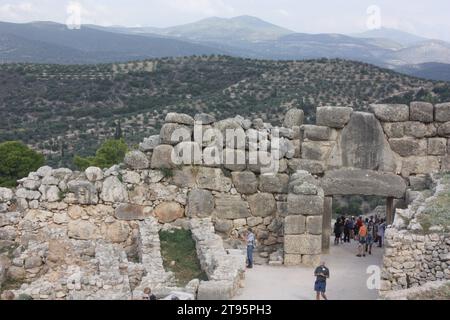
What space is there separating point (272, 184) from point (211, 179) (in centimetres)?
134

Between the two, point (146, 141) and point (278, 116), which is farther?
point (278, 116)

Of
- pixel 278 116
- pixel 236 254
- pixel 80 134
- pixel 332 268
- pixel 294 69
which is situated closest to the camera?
pixel 236 254

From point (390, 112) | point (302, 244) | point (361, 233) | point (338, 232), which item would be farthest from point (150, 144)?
point (390, 112)

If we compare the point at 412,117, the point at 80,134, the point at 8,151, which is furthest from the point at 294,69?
the point at 412,117

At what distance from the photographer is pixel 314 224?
13.1 metres

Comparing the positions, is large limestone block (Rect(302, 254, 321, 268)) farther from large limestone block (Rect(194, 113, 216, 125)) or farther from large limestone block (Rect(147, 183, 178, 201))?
large limestone block (Rect(194, 113, 216, 125))

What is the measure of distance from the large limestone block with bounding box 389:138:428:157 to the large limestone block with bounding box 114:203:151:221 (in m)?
5.78

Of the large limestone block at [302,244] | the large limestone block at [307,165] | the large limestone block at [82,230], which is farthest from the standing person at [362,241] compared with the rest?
the large limestone block at [82,230]

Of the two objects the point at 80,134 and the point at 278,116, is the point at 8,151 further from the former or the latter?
the point at 278,116

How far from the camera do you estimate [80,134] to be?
39062 mm

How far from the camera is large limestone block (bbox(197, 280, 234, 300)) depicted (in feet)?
32.3

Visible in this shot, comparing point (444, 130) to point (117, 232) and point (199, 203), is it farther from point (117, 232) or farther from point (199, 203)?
point (117, 232)

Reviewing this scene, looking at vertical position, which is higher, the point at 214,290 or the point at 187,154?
the point at 187,154

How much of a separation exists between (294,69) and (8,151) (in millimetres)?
26384
